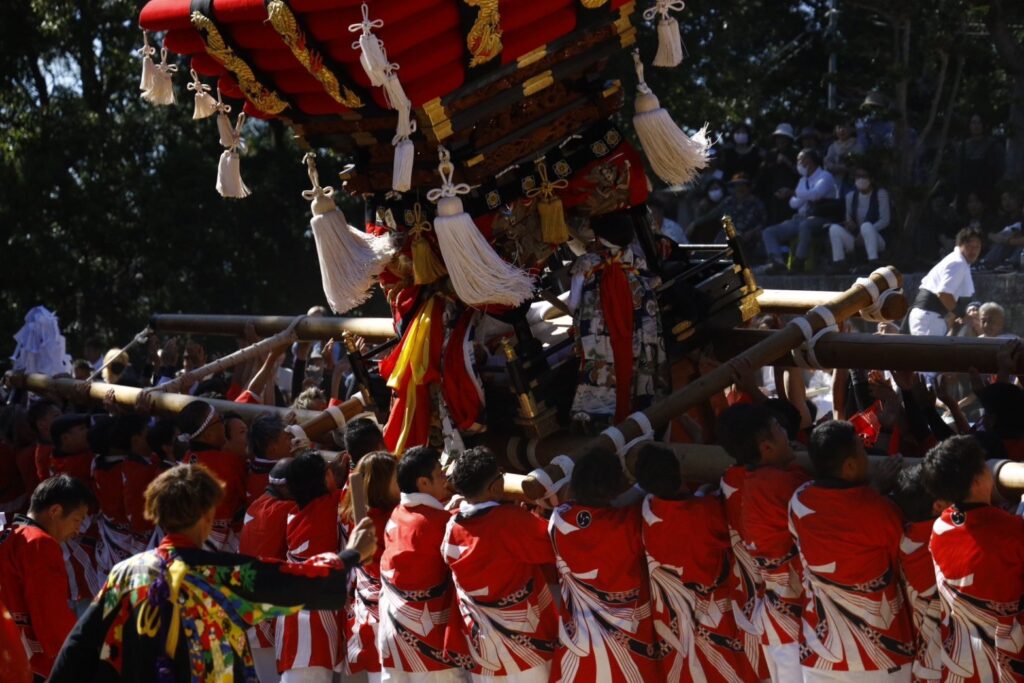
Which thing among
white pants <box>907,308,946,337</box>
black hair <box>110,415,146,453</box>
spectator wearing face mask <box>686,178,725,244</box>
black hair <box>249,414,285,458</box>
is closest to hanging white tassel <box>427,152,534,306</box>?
black hair <box>249,414,285,458</box>

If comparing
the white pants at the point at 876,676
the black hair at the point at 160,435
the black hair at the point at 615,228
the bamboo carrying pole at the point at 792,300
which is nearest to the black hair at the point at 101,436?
the black hair at the point at 160,435

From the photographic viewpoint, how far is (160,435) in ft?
26.1

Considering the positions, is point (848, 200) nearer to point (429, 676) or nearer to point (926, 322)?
point (926, 322)

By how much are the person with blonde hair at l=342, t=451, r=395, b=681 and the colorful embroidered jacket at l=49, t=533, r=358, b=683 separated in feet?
5.16

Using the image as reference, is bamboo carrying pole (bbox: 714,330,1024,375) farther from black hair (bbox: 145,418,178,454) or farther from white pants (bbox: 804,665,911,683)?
black hair (bbox: 145,418,178,454)

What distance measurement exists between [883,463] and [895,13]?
26.3 ft

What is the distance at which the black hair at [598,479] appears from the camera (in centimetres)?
543

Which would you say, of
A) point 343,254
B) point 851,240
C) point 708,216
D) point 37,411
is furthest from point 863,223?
point 37,411

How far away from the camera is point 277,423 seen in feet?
23.6

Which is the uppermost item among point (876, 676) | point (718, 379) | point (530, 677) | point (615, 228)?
point (615, 228)

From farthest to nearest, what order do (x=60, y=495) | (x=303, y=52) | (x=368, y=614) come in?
1. (x=368, y=614)
2. (x=60, y=495)
3. (x=303, y=52)

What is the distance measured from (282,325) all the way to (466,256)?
358cm

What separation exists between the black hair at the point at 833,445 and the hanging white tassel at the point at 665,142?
2196mm

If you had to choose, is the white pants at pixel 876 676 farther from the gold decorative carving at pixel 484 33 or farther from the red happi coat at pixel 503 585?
the gold decorative carving at pixel 484 33
